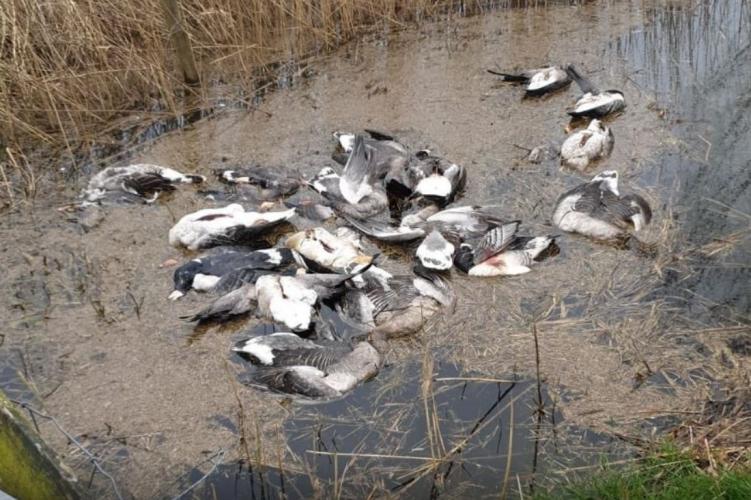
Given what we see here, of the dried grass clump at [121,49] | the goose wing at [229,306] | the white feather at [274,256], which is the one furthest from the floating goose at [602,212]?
the dried grass clump at [121,49]

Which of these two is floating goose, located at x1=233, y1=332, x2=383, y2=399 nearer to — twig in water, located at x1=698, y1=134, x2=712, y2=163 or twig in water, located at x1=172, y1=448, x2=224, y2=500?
twig in water, located at x1=172, y1=448, x2=224, y2=500

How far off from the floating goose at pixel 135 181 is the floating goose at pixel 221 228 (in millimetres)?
685

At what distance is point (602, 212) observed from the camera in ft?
14.2

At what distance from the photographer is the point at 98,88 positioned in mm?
6219

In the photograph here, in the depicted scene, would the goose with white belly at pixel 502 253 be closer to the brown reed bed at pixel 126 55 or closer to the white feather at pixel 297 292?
the white feather at pixel 297 292

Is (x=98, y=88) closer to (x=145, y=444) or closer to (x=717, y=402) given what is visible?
(x=145, y=444)

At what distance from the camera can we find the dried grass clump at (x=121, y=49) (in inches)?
229

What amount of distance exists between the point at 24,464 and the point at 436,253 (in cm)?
239

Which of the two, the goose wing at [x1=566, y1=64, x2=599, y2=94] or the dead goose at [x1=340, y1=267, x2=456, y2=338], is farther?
the goose wing at [x1=566, y1=64, x2=599, y2=94]

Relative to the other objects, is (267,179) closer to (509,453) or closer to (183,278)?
(183,278)

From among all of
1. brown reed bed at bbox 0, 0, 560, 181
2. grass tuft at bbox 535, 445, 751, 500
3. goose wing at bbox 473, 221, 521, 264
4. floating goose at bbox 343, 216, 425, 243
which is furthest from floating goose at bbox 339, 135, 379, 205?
grass tuft at bbox 535, 445, 751, 500

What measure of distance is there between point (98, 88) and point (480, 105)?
3134 mm

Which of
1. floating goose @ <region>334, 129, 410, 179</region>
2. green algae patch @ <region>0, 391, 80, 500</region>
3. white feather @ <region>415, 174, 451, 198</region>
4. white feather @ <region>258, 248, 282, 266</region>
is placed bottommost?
white feather @ <region>258, 248, 282, 266</region>

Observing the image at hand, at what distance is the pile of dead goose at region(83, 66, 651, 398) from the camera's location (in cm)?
362
